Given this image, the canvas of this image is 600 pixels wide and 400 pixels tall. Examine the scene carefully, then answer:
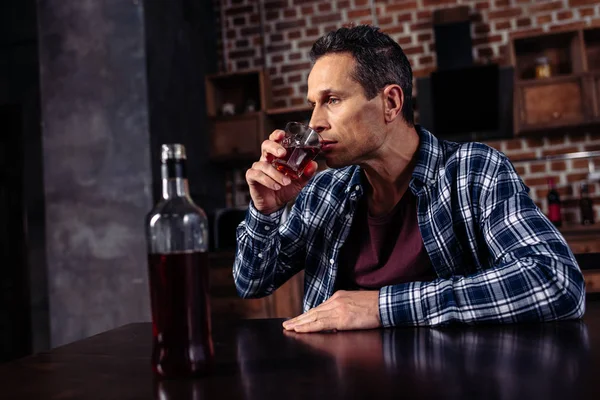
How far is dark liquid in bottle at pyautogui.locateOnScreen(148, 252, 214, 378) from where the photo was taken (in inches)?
27.9

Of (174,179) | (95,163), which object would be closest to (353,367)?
(174,179)

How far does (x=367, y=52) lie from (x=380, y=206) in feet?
1.31

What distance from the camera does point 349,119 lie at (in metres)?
1.42

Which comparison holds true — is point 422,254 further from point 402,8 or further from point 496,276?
point 402,8

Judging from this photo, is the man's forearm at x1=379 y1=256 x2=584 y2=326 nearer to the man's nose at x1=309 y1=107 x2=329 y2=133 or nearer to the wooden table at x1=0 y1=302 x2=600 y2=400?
the wooden table at x1=0 y1=302 x2=600 y2=400

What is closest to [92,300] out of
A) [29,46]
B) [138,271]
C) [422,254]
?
[138,271]

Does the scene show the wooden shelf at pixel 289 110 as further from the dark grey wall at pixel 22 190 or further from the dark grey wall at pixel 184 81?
the dark grey wall at pixel 22 190

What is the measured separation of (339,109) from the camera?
1.42m

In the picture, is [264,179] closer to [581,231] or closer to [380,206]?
[380,206]

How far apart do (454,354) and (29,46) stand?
13.7 feet

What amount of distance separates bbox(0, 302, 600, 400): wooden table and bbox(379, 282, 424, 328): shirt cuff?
32 mm

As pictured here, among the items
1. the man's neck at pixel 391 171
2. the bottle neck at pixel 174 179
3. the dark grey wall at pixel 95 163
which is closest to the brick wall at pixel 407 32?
the dark grey wall at pixel 95 163

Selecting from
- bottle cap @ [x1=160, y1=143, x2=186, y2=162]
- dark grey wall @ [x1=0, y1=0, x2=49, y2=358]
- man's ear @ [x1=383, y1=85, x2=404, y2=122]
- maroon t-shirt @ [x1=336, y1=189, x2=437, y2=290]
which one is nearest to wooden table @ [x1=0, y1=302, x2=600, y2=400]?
bottle cap @ [x1=160, y1=143, x2=186, y2=162]

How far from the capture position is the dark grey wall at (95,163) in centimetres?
312
